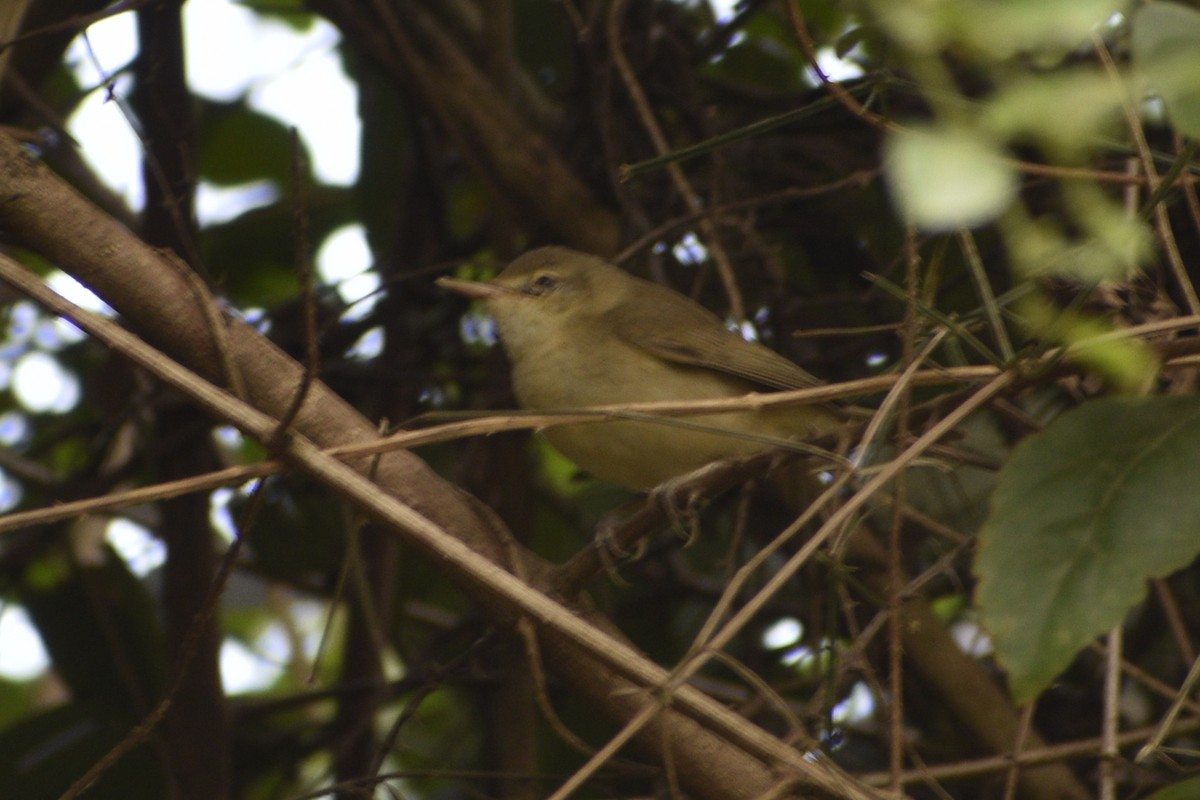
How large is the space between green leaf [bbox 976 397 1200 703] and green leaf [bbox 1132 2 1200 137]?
0.55 metres

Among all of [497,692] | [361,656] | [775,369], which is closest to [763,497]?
[775,369]

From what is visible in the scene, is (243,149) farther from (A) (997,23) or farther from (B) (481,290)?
(A) (997,23)

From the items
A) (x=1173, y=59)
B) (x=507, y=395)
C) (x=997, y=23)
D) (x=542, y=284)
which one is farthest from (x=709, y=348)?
(x=997, y=23)

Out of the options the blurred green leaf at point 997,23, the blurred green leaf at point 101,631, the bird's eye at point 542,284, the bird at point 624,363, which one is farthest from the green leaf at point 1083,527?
the blurred green leaf at point 101,631

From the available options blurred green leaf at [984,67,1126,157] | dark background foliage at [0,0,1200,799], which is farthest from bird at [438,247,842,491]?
blurred green leaf at [984,67,1126,157]

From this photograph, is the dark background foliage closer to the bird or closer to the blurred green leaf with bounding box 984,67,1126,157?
the bird

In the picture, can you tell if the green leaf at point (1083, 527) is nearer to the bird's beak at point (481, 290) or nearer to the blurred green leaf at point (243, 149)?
the bird's beak at point (481, 290)

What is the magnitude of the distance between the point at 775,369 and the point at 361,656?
1.51 metres

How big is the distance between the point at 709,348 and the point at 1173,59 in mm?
2462

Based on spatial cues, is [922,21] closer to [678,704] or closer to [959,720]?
[678,704]

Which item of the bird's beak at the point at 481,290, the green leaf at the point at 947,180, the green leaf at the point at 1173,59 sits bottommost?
the bird's beak at the point at 481,290

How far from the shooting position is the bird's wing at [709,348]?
11.5 feet

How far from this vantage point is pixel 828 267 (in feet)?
13.8

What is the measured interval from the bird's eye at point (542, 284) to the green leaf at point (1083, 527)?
241 cm
